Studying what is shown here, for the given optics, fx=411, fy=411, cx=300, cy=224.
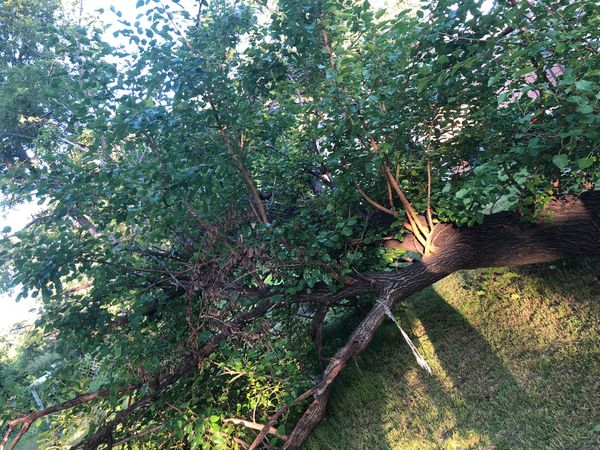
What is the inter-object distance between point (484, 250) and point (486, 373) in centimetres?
114

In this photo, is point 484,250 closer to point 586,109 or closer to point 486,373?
point 486,373

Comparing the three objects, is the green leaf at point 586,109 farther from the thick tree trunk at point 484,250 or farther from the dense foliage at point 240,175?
the thick tree trunk at point 484,250

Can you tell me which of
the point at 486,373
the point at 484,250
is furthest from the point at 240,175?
the point at 486,373

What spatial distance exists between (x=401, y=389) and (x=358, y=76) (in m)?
3.07

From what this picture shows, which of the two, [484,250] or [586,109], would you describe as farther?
[484,250]

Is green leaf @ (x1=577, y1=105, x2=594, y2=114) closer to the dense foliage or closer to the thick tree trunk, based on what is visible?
the dense foliage

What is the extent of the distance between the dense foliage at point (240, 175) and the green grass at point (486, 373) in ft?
2.84

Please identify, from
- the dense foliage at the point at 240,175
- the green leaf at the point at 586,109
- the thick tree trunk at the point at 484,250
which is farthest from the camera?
the thick tree trunk at the point at 484,250

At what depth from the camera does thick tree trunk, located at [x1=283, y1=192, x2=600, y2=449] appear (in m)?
3.52

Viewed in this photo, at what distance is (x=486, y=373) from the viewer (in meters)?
3.79

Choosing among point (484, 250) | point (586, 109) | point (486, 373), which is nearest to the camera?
point (586, 109)

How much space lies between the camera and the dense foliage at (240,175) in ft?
9.92

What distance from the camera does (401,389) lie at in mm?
4199

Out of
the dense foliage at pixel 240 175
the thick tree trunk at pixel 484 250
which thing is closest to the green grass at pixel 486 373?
the thick tree trunk at pixel 484 250
